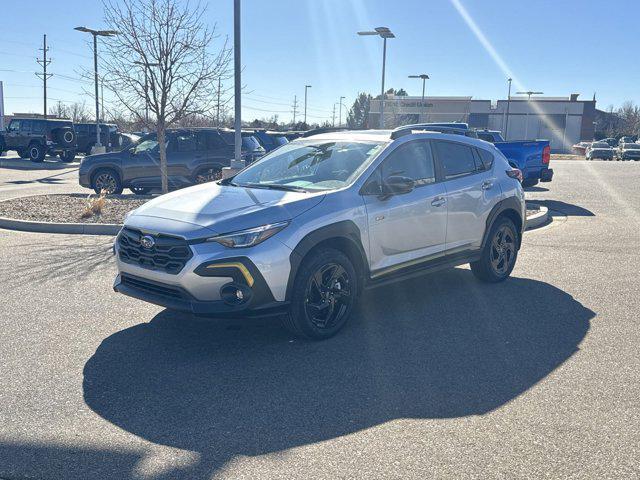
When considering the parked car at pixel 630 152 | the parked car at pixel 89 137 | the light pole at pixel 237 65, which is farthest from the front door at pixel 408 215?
the parked car at pixel 630 152

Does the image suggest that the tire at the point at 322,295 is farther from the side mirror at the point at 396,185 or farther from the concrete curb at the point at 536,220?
the concrete curb at the point at 536,220

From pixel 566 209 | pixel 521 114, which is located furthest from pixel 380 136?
pixel 521 114

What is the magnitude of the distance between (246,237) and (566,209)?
37.8ft

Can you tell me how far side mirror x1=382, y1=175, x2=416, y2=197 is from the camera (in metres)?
5.47

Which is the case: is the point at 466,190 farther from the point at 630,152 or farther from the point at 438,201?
the point at 630,152

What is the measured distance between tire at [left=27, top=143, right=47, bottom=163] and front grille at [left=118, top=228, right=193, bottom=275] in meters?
28.2

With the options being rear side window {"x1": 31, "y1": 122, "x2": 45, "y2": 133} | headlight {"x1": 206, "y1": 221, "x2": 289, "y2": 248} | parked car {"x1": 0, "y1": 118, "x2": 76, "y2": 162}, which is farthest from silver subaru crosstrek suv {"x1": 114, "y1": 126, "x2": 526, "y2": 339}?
rear side window {"x1": 31, "y1": 122, "x2": 45, "y2": 133}

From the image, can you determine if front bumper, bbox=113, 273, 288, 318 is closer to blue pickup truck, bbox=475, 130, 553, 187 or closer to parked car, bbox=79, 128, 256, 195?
parked car, bbox=79, 128, 256, 195

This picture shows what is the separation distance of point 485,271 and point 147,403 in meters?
4.29

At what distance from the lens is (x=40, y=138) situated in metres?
30.9

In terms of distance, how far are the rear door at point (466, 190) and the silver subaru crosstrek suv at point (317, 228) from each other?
14mm

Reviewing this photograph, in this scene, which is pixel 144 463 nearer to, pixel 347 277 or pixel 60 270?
pixel 347 277

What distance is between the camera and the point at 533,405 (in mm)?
4031

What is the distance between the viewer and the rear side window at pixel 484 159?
697 centimetres
